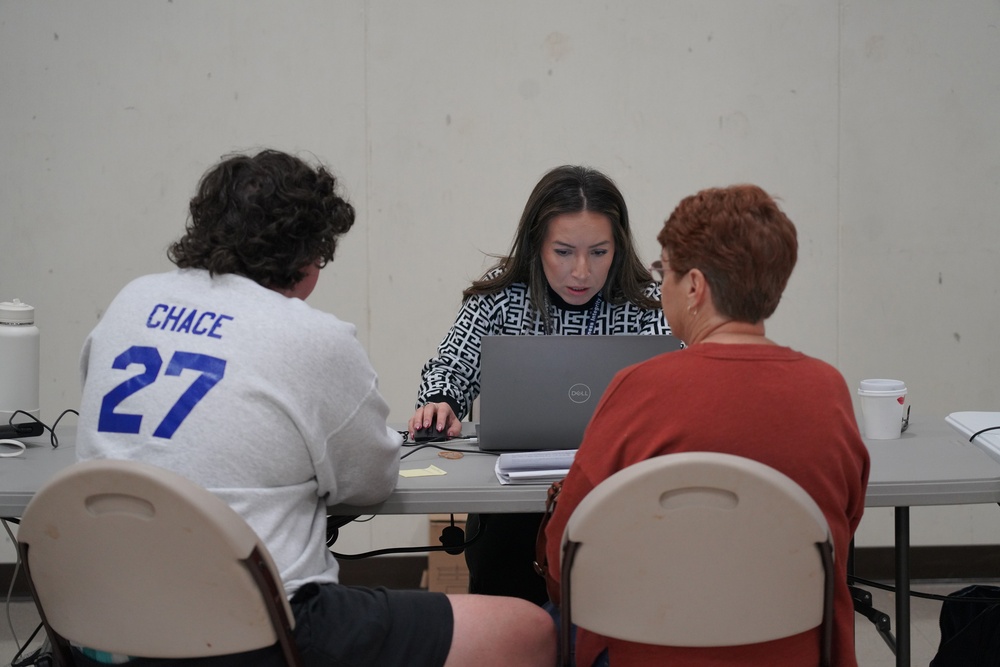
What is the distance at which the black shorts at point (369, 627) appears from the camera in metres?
1.24

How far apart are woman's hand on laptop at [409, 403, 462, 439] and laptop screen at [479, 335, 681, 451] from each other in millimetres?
286

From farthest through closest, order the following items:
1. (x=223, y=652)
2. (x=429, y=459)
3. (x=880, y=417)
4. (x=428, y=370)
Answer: (x=428, y=370) → (x=880, y=417) → (x=429, y=459) → (x=223, y=652)

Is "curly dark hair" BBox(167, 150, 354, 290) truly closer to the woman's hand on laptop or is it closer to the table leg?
the woman's hand on laptop

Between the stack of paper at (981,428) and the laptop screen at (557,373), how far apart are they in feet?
2.25

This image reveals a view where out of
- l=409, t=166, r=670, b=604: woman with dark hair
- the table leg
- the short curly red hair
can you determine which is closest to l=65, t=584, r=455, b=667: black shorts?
the short curly red hair

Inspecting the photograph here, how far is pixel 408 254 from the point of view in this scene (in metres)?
3.26

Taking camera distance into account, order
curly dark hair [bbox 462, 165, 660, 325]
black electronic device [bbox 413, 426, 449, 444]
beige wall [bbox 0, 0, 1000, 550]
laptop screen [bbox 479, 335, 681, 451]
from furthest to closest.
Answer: beige wall [bbox 0, 0, 1000, 550]
curly dark hair [bbox 462, 165, 660, 325]
black electronic device [bbox 413, 426, 449, 444]
laptop screen [bbox 479, 335, 681, 451]

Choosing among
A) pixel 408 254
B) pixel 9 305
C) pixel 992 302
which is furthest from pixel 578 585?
pixel 992 302

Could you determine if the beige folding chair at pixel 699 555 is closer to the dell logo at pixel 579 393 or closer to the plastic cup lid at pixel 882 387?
the dell logo at pixel 579 393

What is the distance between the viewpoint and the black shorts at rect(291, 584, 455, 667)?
1238mm

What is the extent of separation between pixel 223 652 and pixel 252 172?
0.72 m

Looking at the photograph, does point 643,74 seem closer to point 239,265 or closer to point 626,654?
point 239,265

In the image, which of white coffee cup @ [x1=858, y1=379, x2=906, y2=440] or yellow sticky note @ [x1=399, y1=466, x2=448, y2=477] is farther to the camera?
white coffee cup @ [x1=858, y1=379, x2=906, y2=440]

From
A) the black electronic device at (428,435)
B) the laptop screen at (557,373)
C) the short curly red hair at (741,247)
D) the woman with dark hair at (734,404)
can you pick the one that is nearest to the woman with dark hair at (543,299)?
the black electronic device at (428,435)
